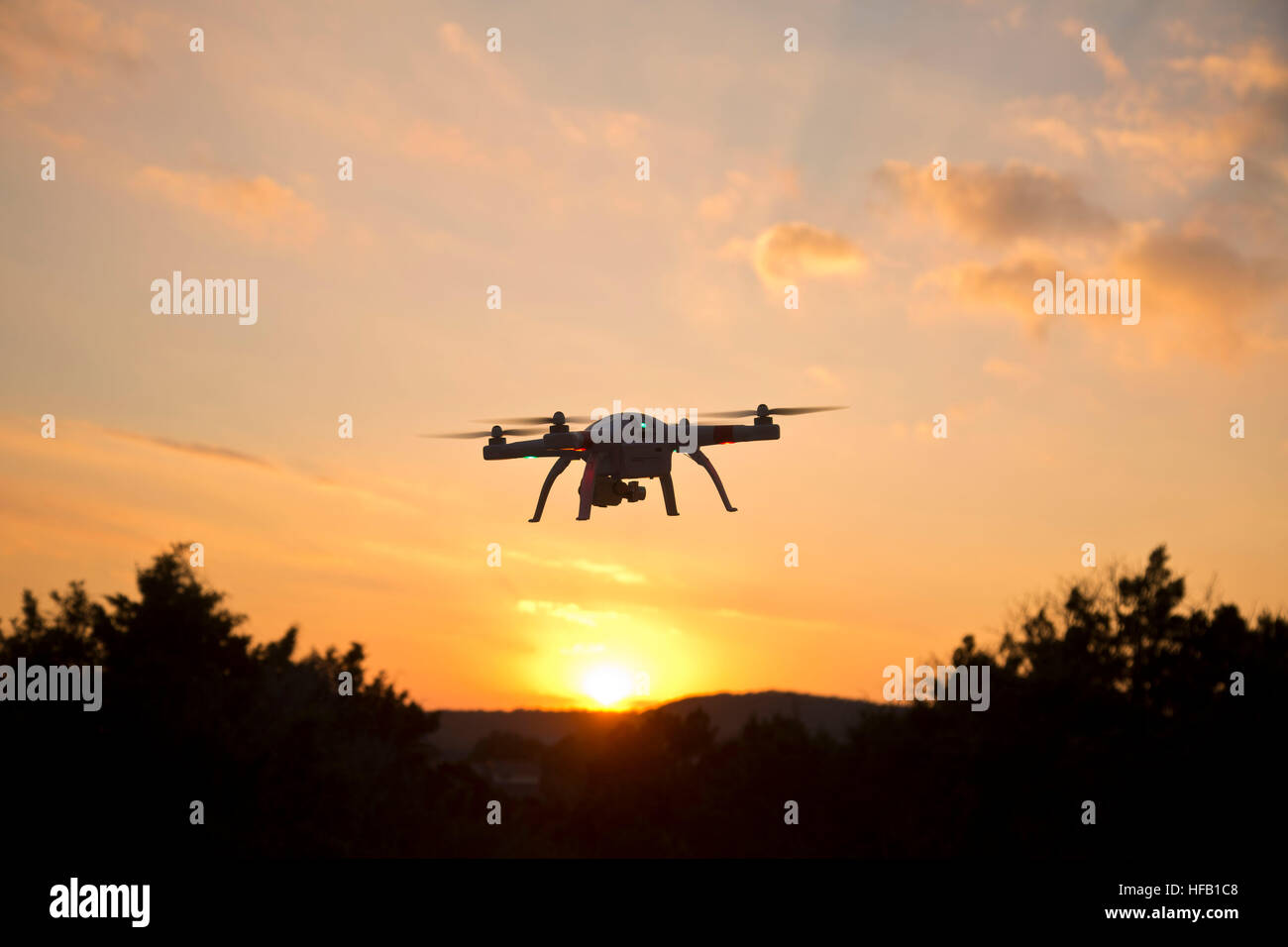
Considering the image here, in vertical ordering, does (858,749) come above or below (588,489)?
below

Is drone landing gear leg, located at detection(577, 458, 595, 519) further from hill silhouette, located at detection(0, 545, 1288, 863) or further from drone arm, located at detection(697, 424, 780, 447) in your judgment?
hill silhouette, located at detection(0, 545, 1288, 863)

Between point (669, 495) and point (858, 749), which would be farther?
point (858, 749)

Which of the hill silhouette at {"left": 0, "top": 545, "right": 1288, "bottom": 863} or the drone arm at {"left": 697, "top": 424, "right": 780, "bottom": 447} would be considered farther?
the hill silhouette at {"left": 0, "top": 545, "right": 1288, "bottom": 863}

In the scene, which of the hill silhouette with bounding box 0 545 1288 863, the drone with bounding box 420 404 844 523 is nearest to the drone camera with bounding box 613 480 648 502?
the drone with bounding box 420 404 844 523

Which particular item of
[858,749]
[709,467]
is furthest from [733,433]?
[858,749]

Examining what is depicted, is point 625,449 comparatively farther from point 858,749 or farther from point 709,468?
point 858,749

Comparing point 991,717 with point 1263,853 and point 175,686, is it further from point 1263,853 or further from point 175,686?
point 175,686
